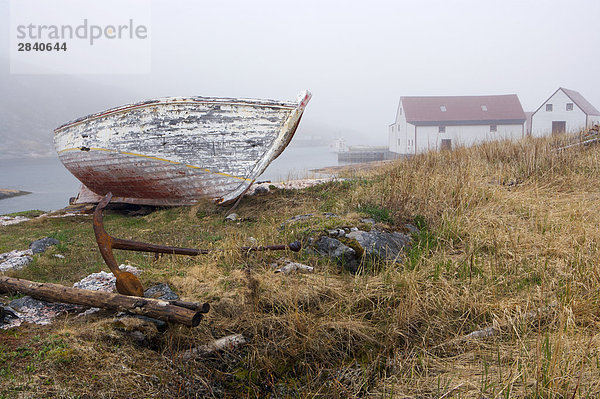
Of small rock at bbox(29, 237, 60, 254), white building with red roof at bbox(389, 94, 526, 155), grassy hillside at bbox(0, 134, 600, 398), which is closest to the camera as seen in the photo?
grassy hillside at bbox(0, 134, 600, 398)

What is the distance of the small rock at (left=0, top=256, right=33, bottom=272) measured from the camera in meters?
5.00

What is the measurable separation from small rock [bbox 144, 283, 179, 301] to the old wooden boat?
5123 millimetres

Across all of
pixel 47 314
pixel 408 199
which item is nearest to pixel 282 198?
pixel 408 199

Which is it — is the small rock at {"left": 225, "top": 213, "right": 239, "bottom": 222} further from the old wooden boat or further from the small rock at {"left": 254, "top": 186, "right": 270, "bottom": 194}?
the small rock at {"left": 254, "top": 186, "right": 270, "bottom": 194}

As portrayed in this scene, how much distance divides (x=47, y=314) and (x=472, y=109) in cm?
3852

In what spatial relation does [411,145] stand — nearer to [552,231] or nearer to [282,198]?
[282,198]

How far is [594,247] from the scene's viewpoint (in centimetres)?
423

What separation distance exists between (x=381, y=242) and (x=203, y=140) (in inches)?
209

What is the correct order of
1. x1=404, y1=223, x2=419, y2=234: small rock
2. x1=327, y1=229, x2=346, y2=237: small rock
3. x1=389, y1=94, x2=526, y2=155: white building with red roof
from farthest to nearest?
x1=389, y1=94, x2=526, y2=155: white building with red roof
x1=404, y1=223, x2=419, y2=234: small rock
x1=327, y1=229, x2=346, y2=237: small rock

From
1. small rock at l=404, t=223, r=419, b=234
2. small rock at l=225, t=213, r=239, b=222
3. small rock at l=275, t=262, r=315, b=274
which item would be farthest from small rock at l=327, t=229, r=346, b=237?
small rock at l=225, t=213, r=239, b=222

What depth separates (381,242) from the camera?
4801 millimetres

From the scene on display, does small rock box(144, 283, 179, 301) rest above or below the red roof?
below

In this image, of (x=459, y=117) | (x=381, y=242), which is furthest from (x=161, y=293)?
(x=459, y=117)

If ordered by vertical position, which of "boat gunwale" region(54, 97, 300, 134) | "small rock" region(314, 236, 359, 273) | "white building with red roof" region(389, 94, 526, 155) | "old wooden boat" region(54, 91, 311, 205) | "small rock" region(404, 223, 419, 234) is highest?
"white building with red roof" region(389, 94, 526, 155)
